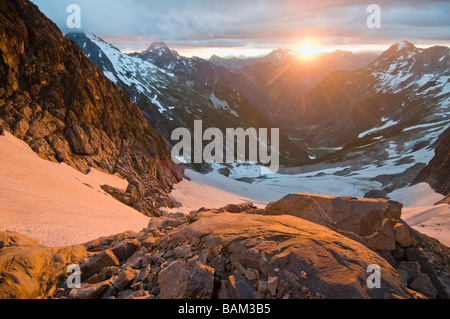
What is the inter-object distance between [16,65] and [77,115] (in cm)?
692

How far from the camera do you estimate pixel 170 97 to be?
132 metres

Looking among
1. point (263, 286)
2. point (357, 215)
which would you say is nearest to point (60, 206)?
point (263, 286)

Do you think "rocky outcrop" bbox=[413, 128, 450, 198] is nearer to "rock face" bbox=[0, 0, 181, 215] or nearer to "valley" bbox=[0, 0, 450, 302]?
"valley" bbox=[0, 0, 450, 302]

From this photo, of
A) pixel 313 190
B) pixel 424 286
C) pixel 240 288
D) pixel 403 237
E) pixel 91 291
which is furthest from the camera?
pixel 313 190

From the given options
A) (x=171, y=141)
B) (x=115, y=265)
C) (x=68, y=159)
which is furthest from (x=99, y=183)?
(x=171, y=141)

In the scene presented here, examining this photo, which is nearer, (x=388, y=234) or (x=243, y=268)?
(x=243, y=268)

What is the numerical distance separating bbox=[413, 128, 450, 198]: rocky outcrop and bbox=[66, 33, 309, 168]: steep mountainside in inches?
2551

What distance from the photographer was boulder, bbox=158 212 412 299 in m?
6.22

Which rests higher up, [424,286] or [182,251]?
[182,251]

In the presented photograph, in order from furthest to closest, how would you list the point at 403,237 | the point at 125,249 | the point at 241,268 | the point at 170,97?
the point at 170,97
the point at 403,237
the point at 125,249
the point at 241,268

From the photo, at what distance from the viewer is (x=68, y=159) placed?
83.4 feet

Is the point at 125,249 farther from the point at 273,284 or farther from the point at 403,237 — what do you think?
the point at 403,237

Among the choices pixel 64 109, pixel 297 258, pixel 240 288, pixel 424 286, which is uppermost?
pixel 64 109

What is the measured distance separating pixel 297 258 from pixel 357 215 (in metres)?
5.42
